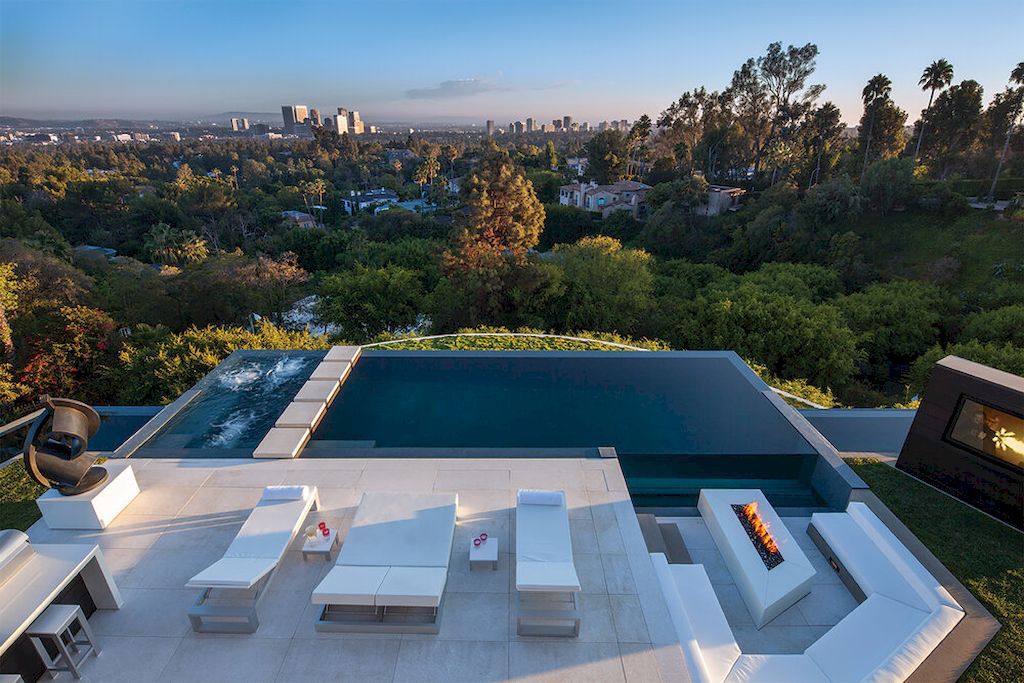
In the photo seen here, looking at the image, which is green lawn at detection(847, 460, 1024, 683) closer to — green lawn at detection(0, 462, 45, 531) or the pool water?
the pool water

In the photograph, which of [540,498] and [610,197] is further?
[610,197]

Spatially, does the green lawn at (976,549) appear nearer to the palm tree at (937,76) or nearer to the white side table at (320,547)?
the white side table at (320,547)

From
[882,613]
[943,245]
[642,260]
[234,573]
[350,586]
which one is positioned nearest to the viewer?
[350,586]

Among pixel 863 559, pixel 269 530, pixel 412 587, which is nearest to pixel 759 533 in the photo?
pixel 863 559

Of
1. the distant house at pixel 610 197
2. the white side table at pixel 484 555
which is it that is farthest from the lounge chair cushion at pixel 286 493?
the distant house at pixel 610 197

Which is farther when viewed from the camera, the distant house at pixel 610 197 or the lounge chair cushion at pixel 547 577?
the distant house at pixel 610 197

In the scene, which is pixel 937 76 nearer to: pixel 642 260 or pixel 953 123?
pixel 953 123
